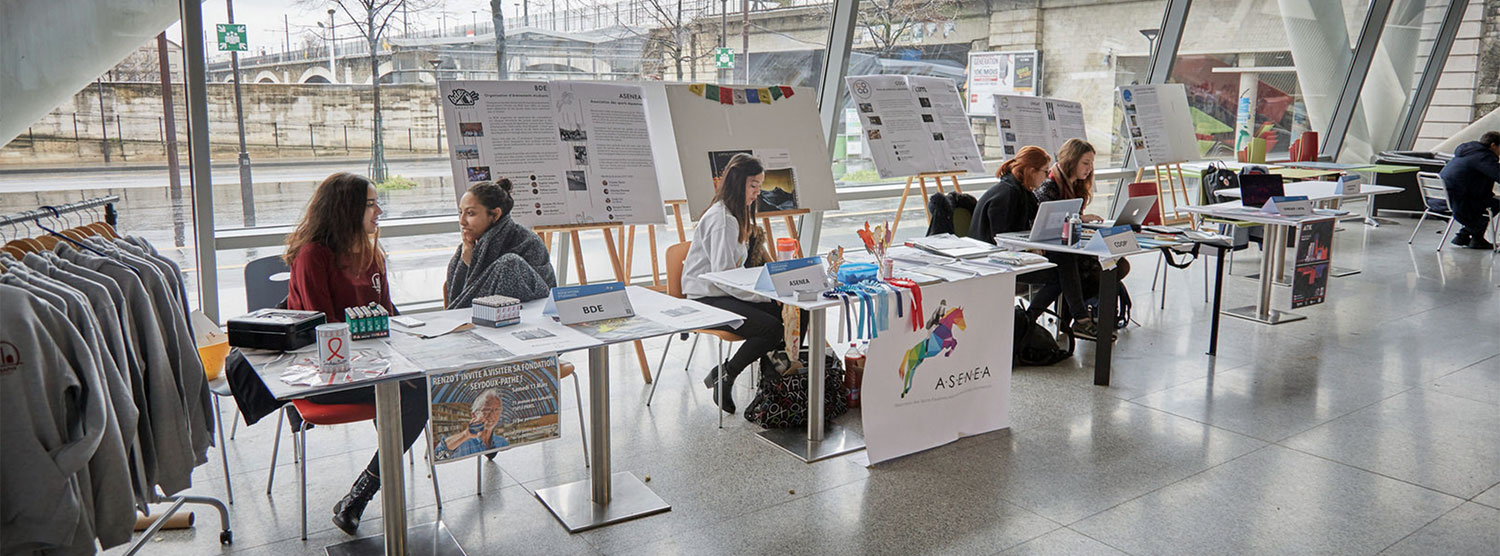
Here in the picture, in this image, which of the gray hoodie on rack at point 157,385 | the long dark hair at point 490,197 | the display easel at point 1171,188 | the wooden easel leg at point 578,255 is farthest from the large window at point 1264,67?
the gray hoodie on rack at point 157,385

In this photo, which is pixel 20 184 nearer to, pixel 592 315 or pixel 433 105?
pixel 433 105

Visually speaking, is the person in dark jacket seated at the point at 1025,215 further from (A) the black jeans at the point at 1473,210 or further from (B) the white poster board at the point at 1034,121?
(A) the black jeans at the point at 1473,210

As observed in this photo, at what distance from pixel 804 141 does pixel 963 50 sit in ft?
9.65

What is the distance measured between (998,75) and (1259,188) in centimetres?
258

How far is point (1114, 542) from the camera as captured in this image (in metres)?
3.04

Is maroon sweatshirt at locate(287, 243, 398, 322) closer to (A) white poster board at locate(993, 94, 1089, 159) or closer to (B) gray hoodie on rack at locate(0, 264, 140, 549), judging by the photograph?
(B) gray hoodie on rack at locate(0, 264, 140, 549)

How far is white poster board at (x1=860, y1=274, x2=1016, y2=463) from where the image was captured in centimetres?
364

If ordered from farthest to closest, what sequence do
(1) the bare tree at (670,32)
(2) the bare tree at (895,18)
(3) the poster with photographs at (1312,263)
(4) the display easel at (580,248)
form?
(2) the bare tree at (895,18)
(1) the bare tree at (670,32)
(3) the poster with photographs at (1312,263)
(4) the display easel at (580,248)

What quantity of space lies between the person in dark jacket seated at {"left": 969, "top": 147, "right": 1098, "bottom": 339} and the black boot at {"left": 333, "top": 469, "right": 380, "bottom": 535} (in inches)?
132

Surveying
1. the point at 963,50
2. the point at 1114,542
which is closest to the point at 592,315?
the point at 1114,542

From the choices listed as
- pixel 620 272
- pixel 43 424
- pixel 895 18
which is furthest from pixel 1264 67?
pixel 43 424

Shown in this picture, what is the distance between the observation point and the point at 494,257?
366 centimetres

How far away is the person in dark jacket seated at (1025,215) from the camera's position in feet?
16.7

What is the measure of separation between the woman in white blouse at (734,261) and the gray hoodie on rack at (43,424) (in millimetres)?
2421
